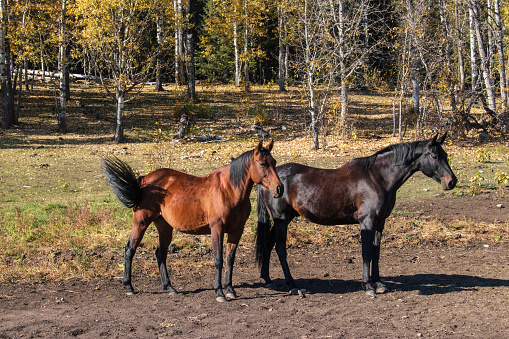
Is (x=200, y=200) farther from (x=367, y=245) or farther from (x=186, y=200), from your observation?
(x=367, y=245)

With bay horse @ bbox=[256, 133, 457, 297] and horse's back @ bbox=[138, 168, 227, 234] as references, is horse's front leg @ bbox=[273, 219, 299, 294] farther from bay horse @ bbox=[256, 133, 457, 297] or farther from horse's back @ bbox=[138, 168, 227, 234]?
horse's back @ bbox=[138, 168, 227, 234]

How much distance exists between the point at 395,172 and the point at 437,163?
23.8 inches

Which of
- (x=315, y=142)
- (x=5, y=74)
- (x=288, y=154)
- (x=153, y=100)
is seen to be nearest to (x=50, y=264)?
(x=288, y=154)

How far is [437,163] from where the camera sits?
24.3ft

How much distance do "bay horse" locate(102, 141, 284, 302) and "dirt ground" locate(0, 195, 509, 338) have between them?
1.77 feet

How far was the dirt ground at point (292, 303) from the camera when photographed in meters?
5.79

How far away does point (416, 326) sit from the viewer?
19.6 ft

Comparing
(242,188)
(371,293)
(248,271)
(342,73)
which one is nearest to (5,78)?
(342,73)

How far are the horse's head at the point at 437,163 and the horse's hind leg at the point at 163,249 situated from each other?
3.93m

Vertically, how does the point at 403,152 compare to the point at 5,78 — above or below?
below

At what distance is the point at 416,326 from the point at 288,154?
1556 cm

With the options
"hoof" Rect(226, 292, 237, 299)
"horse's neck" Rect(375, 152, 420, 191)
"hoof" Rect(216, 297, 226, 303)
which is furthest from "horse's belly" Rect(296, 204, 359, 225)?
"hoof" Rect(216, 297, 226, 303)

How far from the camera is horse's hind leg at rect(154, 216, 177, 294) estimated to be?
7398 mm

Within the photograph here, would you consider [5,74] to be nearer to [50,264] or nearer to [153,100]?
[153,100]
